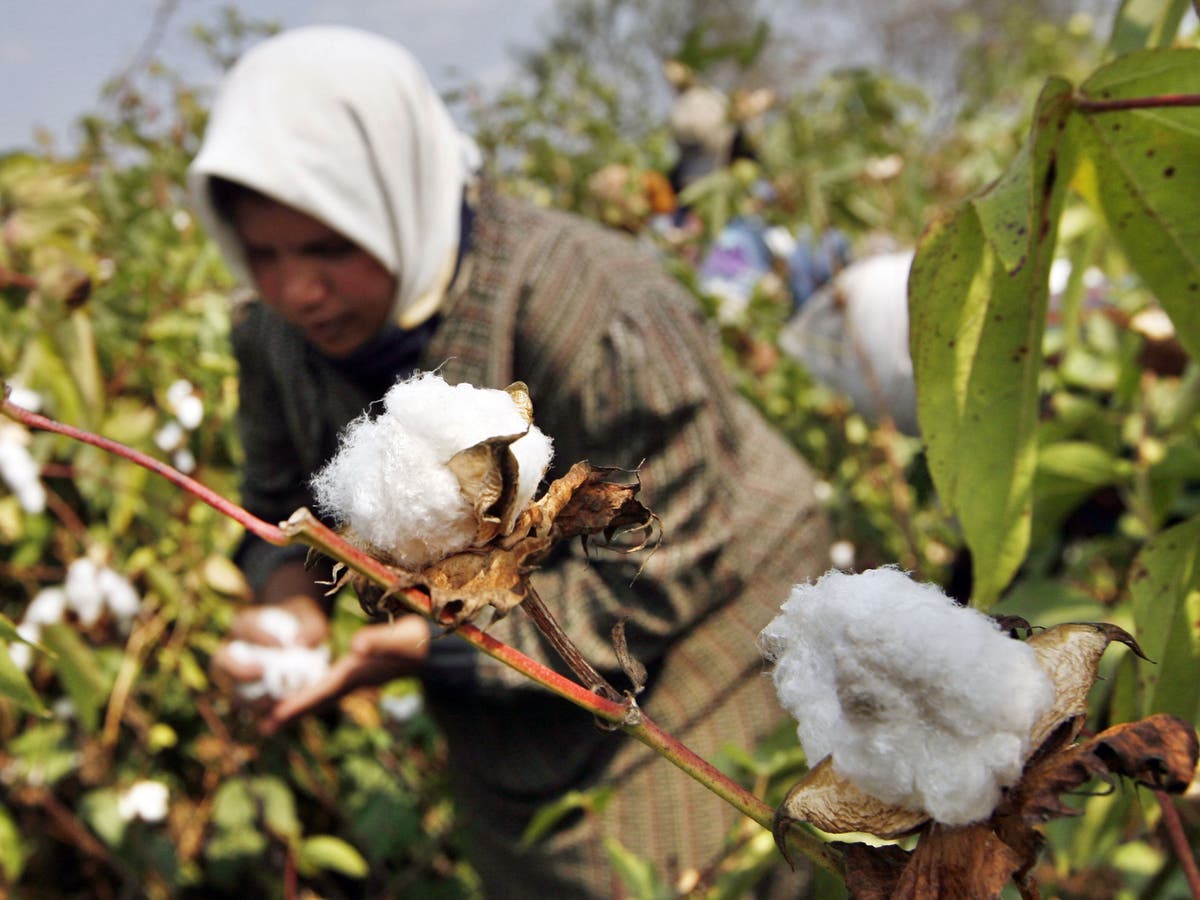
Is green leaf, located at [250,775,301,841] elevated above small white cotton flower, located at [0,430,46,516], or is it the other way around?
small white cotton flower, located at [0,430,46,516]

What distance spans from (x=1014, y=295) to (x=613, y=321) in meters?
0.82

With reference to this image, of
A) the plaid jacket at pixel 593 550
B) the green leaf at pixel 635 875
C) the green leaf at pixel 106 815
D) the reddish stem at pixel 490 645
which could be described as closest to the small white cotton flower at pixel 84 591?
the plaid jacket at pixel 593 550

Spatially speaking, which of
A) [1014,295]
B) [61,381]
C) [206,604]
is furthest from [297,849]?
[1014,295]

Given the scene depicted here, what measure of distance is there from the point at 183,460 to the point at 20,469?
0.98 feet

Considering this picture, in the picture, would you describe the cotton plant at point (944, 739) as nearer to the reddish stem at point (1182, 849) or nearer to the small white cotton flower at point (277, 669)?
the reddish stem at point (1182, 849)

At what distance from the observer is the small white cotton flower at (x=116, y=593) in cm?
154

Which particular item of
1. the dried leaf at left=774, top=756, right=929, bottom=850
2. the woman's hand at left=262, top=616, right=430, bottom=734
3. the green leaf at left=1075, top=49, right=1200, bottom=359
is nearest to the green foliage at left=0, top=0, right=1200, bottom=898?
the green leaf at left=1075, top=49, right=1200, bottom=359

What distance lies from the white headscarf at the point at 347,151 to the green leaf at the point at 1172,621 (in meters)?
0.96

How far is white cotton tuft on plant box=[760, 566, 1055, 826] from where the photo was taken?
0.76 ft

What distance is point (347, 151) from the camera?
1.23 meters

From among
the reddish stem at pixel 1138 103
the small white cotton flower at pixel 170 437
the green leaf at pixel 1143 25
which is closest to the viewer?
the reddish stem at pixel 1138 103

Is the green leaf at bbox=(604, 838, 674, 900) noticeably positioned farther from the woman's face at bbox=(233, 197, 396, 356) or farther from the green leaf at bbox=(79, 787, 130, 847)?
the green leaf at bbox=(79, 787, 130, 847)

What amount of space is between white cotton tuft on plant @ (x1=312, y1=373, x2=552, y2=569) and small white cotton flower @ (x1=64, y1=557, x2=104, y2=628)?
143cm

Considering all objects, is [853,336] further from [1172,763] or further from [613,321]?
[1172,763]
